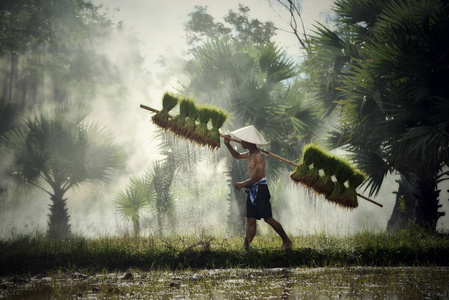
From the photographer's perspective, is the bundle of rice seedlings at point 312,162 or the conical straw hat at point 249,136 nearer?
the conical straw hat at point 249,136

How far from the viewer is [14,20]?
2438 cm

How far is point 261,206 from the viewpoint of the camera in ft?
26.1

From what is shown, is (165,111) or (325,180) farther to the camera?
(165,111)

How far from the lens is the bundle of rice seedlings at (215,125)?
8602mm

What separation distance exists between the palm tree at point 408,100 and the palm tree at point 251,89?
4.06 m

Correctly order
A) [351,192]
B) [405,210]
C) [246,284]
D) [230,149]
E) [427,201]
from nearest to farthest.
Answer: [246,284] → [230,149] → [351,192] → [427,201] → [405,210]

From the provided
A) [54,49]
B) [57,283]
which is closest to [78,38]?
[54,49]

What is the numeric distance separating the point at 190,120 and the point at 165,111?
19.4 inches

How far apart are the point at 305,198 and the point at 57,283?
4716 millimetres

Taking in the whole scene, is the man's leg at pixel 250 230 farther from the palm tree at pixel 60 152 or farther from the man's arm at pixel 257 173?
the palm tree at pixel 60 152

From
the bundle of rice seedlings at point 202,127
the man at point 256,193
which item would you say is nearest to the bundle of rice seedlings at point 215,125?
the bundle of rice seedlings at point 202,127

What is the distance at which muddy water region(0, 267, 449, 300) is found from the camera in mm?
4977

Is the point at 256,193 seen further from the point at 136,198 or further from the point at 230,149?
the point at 136,198

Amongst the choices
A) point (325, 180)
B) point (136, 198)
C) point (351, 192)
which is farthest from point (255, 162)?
point (136, 198)
